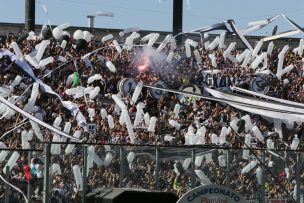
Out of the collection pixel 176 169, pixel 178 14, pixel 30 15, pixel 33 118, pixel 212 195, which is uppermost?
pixel 178 14

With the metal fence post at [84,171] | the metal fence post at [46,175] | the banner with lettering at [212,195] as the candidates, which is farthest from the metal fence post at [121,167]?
the banner with lettering at [212,195]

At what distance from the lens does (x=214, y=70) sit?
28094 millimetres

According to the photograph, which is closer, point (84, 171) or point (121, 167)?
point (84, 171)

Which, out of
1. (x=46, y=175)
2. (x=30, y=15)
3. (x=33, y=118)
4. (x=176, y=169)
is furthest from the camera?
(x=30, y=15)

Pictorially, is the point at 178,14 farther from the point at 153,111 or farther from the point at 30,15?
the point at 153,111

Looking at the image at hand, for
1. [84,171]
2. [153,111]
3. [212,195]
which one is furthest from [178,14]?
[212,195]

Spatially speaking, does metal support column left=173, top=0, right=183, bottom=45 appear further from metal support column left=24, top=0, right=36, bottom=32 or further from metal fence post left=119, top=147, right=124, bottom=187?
metal fence post left=119, top=147, right=124, bottom=187

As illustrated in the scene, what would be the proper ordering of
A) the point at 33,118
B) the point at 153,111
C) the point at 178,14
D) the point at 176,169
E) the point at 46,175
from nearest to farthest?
the point at 46,175
the point at 176,169
the point at 33,118
the point at 153,111
the point at 178,14

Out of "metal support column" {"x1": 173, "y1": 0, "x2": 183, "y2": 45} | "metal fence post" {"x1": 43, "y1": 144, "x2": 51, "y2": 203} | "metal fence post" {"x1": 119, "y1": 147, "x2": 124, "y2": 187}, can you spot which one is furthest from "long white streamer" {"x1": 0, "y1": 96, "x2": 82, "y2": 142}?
"metal support column" {"x1": 173, "y1": 0, "x2": 183, "y2": 45}

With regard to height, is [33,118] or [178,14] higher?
[178,14]

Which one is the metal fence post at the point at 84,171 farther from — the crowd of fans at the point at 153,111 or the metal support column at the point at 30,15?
the metal support column at the point at 30,15

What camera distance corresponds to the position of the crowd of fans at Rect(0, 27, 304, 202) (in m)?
14.5

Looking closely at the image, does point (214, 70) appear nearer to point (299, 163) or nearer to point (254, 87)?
point (254, 87)

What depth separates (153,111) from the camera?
83.3 ft
